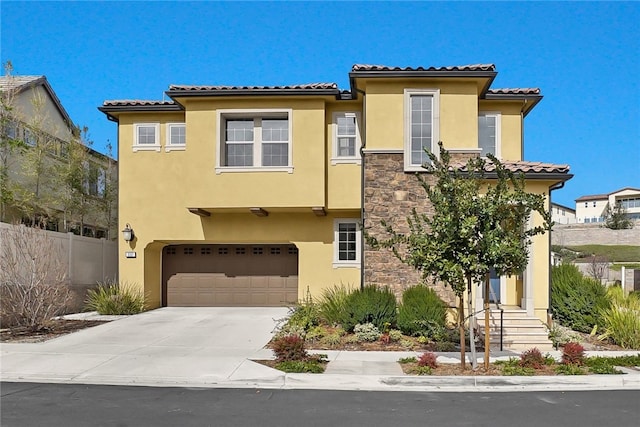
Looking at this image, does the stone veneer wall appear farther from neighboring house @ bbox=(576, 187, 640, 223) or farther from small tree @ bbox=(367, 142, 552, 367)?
neighboring house @ bbox=(576, 187, 640, 223)

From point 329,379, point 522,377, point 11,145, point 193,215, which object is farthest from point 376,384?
point 11,145

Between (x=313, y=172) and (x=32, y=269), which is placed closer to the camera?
(x=32, y=269)

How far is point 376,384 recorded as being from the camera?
967 cm

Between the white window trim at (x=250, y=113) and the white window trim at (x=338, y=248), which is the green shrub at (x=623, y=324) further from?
the white window trim at (x=250, y=113)

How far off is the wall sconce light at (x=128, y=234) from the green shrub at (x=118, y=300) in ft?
4.95

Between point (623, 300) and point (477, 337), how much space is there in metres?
4.46

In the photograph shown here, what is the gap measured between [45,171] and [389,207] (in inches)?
502

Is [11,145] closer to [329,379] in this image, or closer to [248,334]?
[248,334]

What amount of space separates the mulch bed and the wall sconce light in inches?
141

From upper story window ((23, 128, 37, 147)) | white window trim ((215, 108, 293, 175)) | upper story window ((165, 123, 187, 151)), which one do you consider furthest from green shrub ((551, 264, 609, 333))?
upper story window ((23, 128, 37, 147))

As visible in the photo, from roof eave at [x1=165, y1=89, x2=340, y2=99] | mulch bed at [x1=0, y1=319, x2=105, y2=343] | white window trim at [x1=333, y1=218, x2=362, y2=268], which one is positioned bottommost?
mulch bed at [x1=0, y1=319, x2=105, y2=343]

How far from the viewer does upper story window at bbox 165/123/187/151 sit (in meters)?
18.9

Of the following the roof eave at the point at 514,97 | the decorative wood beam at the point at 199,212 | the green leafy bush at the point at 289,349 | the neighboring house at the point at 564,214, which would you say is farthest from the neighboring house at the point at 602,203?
the green leafy bush at the point at 289,349

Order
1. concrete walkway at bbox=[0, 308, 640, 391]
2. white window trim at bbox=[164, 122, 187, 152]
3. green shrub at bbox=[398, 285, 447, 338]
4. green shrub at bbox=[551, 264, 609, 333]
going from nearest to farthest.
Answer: concrete walkway at bbox=[0, 308, 640, 391], green shrub at bbox=[398, 285, 447, 338], green shrub at bbox=[551, 264, 609, 333], white window trim at bbox=[164, 122, 187, 152]
